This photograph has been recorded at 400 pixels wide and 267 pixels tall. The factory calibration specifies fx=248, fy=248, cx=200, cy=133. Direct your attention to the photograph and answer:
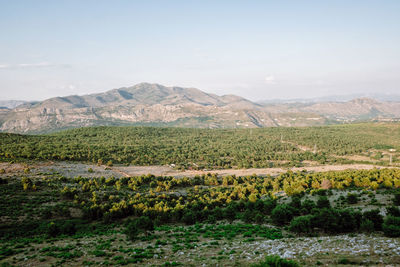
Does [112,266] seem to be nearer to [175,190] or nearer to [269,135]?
[175,190]

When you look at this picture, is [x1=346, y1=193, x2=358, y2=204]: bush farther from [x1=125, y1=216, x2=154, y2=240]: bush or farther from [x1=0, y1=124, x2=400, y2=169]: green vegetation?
[x1=0, y1=124, x2=400, y2=169]: green vegetation

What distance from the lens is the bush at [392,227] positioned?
71.8ft

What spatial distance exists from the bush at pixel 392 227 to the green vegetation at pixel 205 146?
84896mm

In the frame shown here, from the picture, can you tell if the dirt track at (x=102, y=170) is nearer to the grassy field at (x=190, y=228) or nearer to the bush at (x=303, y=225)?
the grassy field at (x=190, y=228)

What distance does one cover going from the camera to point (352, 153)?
435 ft

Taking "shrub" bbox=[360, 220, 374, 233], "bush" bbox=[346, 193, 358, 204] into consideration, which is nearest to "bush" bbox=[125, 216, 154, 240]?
"shrub" bbox=[360, 220, 374, 233]

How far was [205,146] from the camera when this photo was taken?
15312 centimetres

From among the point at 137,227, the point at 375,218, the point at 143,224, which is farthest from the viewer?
the point at 143,224

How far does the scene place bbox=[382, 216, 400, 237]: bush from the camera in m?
21.9

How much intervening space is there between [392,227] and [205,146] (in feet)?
432

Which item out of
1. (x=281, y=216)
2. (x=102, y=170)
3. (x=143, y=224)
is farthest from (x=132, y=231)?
(x=102, y=170)

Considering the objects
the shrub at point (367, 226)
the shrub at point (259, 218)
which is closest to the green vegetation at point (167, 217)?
the shrub at point (367, 226)

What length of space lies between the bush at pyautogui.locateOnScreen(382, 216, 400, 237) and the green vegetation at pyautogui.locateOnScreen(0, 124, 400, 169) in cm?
8490

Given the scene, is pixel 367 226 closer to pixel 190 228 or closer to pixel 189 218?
pixel 190 228
